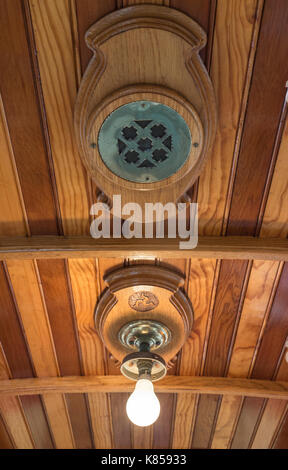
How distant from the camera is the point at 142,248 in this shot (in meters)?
1.73

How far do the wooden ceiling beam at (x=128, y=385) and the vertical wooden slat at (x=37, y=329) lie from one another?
0.27 ft

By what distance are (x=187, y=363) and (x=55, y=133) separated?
5.14 ft

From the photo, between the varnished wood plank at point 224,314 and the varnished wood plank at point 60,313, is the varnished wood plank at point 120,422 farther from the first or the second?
the varnished wood plank at point 224,314

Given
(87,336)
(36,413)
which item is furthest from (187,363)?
(36,413)

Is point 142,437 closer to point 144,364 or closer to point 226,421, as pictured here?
point 226,421

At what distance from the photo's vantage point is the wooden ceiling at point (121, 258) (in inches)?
51.2

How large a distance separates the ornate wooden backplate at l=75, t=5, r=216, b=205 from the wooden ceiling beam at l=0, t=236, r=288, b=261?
0.28 m

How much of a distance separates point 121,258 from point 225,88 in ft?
3.03

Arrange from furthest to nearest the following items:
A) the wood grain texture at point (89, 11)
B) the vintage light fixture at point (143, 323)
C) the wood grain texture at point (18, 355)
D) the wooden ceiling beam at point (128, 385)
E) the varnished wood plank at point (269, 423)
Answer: the varnished wood plank at point (269, 423) < the wooden ceiling beam at point (128, 385) < the wood grain texture at point (18, 355) < the vintage light fixture at point (143, 323) < the wood grain texture at point (89, 11)

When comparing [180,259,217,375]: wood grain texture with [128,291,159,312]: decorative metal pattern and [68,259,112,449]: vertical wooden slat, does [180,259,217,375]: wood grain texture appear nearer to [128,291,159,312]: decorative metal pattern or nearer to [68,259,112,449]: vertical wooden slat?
[128,291,159,312]: decorative metal pattern

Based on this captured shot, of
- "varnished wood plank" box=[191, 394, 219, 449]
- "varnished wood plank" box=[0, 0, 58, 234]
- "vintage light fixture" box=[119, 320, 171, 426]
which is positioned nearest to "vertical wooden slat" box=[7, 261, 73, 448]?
"varnished wood plank" box=[0, 0, 58, 234]

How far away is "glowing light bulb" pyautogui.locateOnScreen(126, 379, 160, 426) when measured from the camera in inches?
69.9

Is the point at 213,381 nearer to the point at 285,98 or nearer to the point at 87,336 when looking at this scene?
the point at 87,336

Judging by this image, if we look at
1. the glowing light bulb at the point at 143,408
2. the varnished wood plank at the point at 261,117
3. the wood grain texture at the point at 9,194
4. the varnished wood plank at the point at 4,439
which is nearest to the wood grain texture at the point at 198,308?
the varnished wood plank at the point at 261,117
